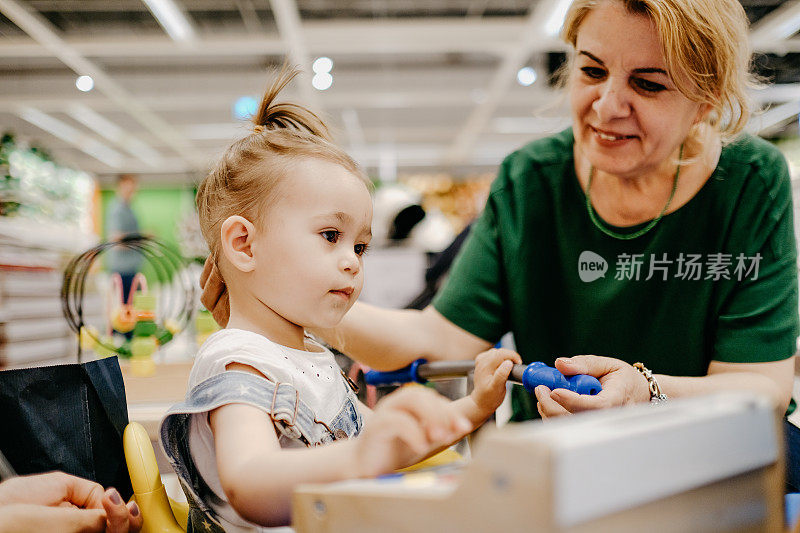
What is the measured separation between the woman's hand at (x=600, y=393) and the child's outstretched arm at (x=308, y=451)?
200 mm

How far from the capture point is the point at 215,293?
94 centimetres

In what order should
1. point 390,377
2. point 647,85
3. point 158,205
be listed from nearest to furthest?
1. point 647,85
2. point 390,377
3. point 158,205

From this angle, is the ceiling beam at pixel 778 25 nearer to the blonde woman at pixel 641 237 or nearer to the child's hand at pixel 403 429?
the blonde woman at pixel 641 237

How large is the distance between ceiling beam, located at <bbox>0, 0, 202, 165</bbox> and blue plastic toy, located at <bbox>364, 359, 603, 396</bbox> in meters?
2.54

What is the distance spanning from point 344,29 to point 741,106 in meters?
4.24

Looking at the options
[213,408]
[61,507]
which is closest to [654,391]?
[213,408]

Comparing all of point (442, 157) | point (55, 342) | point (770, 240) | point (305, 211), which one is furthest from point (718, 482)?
point (442, 157)

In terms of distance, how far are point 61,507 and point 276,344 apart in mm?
295

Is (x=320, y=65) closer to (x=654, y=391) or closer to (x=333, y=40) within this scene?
(x=333, y=40)

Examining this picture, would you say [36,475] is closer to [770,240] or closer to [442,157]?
[770,240]

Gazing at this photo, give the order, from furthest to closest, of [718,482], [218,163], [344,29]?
[344,29] < [218,163] < [718,482]

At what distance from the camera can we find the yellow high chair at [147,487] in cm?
78

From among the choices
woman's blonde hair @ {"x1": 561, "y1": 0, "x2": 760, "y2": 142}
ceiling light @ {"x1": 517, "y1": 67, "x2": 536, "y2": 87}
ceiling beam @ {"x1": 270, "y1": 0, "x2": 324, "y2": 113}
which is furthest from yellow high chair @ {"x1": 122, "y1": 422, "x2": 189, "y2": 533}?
ceiling light @ {"x1": 517, "y1": 67, "x2": 536, "y2": 87}

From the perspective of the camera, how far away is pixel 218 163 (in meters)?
0.93
